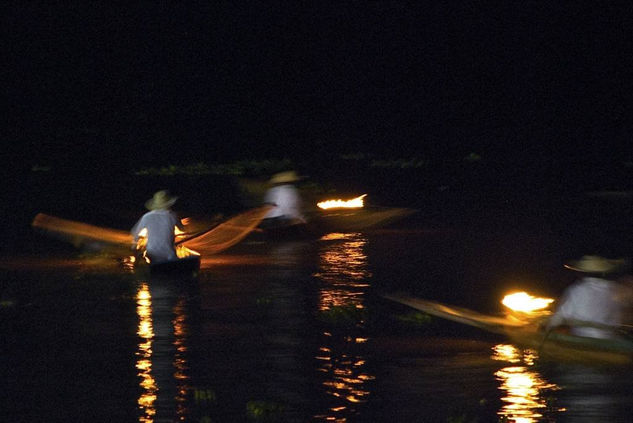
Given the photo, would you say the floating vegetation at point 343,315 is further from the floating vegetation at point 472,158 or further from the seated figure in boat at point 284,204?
the floating vegetation at point 472,158

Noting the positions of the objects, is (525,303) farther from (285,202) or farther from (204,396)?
(285,202)

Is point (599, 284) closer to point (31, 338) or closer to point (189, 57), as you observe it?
point (31, 338)

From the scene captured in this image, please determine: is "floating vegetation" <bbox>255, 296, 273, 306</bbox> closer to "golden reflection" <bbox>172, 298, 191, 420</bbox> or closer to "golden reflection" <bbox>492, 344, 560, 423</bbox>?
"golden reflection" <bbox>172, 298, 191, 420</bbox>

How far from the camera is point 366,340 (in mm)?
14055

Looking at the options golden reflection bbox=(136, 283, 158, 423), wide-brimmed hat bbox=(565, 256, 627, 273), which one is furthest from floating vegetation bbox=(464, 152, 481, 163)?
wide-brimmed hat bbox=(565, 256, 627, 273)

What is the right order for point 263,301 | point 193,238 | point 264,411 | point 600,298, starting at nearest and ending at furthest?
point 264,411 → point 600,298 → point 263,301 → point 193,238

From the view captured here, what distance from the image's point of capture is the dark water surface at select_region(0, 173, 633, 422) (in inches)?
424

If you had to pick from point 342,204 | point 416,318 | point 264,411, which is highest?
point 342,204

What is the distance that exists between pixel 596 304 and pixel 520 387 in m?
1.27

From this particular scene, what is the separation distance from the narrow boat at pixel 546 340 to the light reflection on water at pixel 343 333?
1276 millimetres

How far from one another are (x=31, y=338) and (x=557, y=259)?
11197mm

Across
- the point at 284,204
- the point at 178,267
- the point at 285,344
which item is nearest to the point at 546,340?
the point at 285,344

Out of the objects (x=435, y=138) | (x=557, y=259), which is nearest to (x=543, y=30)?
(x=435, y=138)

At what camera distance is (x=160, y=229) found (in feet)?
63.0
